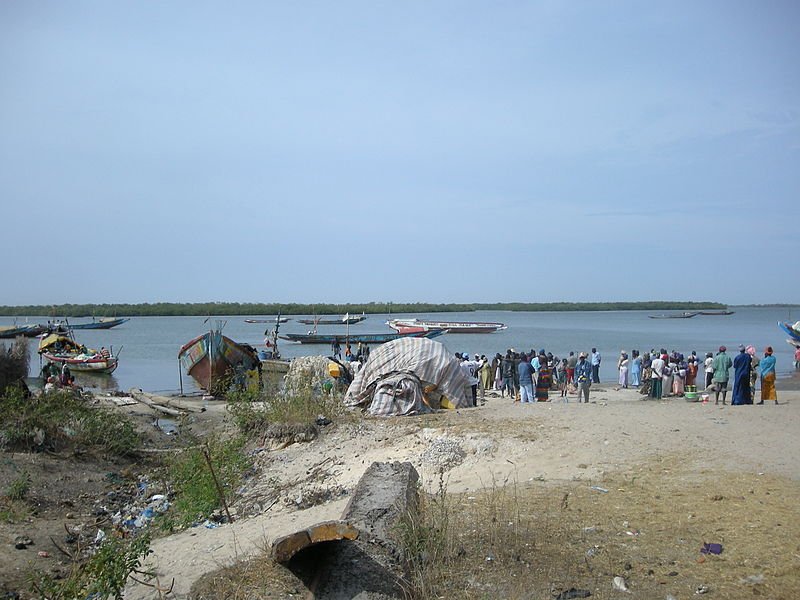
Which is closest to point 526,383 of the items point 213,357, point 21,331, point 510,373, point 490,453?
point 510,373

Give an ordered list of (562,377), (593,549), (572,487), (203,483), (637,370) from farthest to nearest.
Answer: (637,370)
(562,377)
(203,483)
(572,487)
(593,549)

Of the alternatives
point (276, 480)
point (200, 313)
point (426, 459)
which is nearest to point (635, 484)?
point (426, 459)

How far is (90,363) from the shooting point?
36.2m

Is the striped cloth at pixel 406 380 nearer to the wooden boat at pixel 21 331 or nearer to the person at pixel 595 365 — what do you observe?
the person at pixel 595 365

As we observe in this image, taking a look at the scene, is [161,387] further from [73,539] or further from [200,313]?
[200,313]

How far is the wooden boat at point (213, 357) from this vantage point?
27469 millimetres

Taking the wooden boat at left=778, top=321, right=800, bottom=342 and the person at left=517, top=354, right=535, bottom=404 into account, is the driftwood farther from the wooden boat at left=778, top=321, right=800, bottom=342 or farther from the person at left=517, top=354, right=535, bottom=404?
the wooden boat at left=778, top=321, right=800, bottom=342

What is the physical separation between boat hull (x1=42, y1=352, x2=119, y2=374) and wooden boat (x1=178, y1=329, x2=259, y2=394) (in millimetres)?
9661

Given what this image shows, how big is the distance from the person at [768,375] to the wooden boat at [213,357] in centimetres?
1783

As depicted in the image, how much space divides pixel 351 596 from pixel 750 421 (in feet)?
33.0

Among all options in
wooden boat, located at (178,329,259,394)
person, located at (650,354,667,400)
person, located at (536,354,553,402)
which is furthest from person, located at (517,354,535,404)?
wooden boat, located at (178,329,259,394)

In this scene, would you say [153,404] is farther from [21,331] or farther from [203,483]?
[21,331]

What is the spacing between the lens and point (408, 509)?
5801mm

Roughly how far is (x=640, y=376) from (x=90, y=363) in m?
26.5
